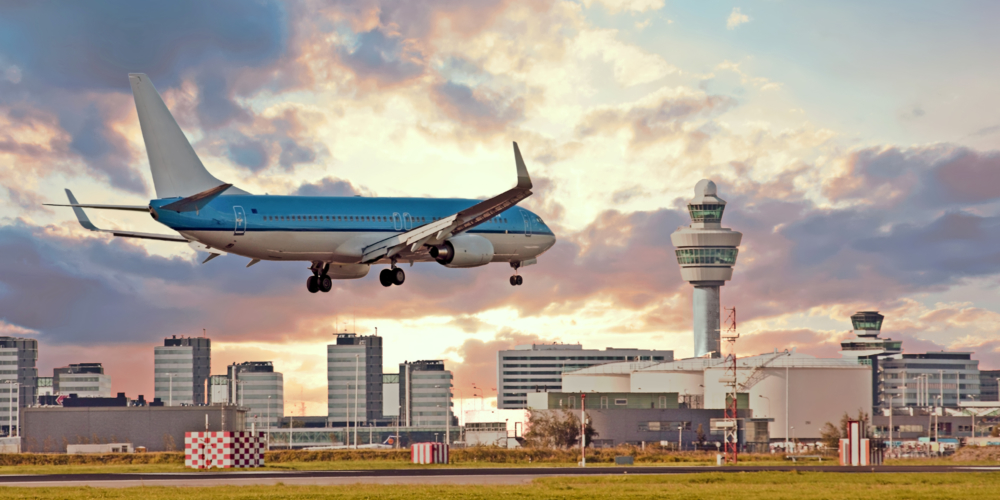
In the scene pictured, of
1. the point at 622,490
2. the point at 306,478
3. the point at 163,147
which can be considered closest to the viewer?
the point at 622,490

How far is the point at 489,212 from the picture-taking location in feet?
209

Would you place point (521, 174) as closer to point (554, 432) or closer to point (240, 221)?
point (240, 221)

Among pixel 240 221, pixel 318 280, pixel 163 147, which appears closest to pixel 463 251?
pixel 318 280

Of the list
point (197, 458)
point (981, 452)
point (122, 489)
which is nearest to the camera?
point (122, 489)

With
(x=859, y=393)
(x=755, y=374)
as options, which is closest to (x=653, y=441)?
(x=755, y=374)

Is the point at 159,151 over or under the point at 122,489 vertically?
over

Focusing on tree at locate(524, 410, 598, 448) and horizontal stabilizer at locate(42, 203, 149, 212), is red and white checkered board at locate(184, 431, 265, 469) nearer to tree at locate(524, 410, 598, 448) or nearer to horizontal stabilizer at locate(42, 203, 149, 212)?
horizontal stabilizer at locate(42, 203, 149, 212)

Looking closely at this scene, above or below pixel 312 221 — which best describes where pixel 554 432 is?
below

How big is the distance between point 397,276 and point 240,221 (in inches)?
431

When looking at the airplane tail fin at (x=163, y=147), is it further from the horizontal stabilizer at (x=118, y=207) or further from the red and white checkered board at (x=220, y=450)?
the red and white checkered board at (x=220, y=450)

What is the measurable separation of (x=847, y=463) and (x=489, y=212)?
129 ft

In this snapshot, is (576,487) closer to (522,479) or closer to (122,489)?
(522,479)

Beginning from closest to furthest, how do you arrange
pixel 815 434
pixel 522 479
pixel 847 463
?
pixel 522 479 → pixel 847 463 → pixel 815 434

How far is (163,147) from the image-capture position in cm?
6078
